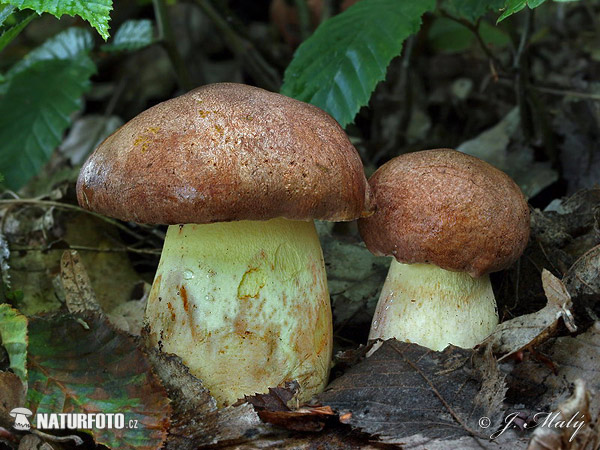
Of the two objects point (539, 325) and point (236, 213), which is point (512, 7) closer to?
point (539, 325)

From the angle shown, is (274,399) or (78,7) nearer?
(78,7)

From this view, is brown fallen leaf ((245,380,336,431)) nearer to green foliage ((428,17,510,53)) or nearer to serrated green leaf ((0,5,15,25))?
serrated green leaf ((0,5,15,25))

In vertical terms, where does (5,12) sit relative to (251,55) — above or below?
above

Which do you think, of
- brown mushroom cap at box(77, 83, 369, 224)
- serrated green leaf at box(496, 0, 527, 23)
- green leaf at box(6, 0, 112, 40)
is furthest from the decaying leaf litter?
green leaf at box(6, 0, 112, 40)

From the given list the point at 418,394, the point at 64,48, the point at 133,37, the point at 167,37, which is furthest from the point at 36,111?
the point at 418,394

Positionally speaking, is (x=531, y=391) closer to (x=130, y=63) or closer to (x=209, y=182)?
(x=209, y=182)

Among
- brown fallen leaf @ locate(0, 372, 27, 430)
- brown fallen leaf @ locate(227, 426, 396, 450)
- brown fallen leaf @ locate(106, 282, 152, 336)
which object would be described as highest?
brown fallen leaf @ locate(0, 372, 27, 430)
